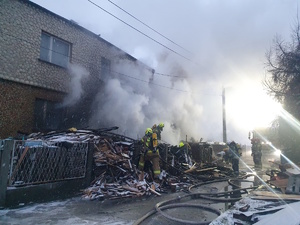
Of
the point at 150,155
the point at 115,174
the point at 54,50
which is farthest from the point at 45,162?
the point at 54,50

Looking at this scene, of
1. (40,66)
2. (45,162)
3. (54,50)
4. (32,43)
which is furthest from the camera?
(54,50)

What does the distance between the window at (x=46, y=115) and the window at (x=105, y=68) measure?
3.92 metres

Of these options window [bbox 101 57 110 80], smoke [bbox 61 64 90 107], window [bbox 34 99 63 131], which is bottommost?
window [bbox 34 99 63 131]

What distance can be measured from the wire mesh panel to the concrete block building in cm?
443

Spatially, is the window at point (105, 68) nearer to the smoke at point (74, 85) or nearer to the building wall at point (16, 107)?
the smoke at point (74, 85)

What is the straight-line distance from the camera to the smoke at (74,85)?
40.0ft

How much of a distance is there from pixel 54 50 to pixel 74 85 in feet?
6.47

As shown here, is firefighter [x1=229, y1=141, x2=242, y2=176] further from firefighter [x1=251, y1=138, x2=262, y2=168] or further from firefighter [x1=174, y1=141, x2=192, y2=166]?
firefighter [x1=251, y1=138, x2=262, y2=168]

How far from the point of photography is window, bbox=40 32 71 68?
11328mm

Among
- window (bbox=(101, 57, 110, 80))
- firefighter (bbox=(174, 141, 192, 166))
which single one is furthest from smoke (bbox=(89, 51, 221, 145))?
firefighter (bbox=(174, 141, 192, 166))

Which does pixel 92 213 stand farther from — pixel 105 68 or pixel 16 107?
pixel 105 68

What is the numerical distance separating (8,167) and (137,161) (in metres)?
4.20

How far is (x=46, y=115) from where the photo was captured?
11.2 metres

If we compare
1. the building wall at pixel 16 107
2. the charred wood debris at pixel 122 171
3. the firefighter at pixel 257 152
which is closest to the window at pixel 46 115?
the building wall at pixel 16 107
